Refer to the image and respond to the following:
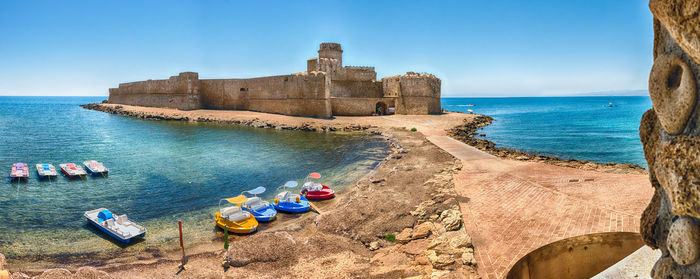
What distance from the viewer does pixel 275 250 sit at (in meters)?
8.30

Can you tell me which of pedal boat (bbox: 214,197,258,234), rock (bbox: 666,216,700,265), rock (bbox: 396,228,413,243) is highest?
rock (bbox: 666,216,700,265)

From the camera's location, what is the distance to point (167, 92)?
5103 centimetres

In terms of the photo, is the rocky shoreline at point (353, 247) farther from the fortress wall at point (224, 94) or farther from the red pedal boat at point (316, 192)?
the fortress wall at point (224, 94)

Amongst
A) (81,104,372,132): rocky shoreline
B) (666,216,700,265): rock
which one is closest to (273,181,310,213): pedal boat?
(666,216,700,265): rock

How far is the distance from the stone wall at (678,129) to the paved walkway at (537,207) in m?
3.90

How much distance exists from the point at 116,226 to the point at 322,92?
28.4m

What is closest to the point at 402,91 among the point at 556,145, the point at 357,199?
the point at 556,145

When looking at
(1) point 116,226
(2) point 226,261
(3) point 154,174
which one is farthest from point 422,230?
(3) point 154,174

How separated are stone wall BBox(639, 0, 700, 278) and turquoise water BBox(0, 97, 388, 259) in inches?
405

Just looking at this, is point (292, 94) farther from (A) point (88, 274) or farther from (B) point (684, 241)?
(B) point (684, 241)

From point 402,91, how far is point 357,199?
1191 inches

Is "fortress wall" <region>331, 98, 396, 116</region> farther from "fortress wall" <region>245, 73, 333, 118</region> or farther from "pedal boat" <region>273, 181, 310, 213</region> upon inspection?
"pedal boat" <region>273, 181, 310, 213</region>

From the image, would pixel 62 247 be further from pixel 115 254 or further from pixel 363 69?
pixel 363 69

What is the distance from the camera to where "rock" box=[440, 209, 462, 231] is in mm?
8805
